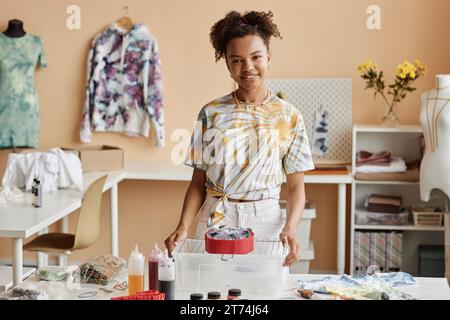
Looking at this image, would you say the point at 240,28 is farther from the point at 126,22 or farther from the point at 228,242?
the point at 126,22

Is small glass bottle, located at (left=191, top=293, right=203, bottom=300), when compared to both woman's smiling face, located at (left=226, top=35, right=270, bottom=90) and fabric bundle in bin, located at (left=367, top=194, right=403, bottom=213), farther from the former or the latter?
fabric bundle in bin, located at (left=367, top=194, right=403, bottom=213)

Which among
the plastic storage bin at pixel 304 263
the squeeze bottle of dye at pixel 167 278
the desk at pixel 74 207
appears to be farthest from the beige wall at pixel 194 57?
the squeeze bottle of dye at pixel 167 278

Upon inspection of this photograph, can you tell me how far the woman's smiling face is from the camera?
8.76ft

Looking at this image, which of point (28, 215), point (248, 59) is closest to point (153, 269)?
point (248, 59)

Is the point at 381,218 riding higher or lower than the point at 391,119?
lower

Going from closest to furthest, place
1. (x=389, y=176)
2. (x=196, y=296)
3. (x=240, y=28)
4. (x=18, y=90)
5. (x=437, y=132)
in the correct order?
(x=196, y=296) < (x=240, y=28) < (x=437, y=132) < (x=389, y=176) < (x=18, y=90)

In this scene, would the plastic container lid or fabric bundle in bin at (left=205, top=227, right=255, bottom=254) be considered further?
fabric bundle in bin at (left=205, top=227, right=255, bottom=254)

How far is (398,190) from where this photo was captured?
5105 millimetres

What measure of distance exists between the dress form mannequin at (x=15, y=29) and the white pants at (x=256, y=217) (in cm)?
278

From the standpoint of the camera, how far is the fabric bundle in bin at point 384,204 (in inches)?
193

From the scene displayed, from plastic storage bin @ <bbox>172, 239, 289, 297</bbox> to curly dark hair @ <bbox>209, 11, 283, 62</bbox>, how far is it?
29.2 inches

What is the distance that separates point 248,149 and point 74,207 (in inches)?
57.8

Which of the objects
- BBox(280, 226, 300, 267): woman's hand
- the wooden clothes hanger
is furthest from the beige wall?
BBox(280, 226, 300, 267): woman's hand

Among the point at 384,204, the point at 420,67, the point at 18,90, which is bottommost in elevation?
the point at 384,204
